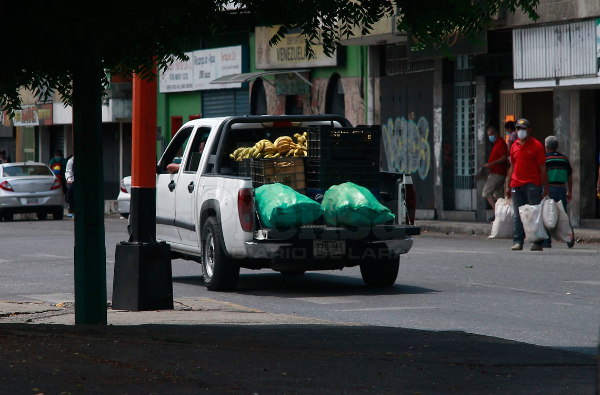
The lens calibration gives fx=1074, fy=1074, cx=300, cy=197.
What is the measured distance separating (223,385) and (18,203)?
23.6 metres

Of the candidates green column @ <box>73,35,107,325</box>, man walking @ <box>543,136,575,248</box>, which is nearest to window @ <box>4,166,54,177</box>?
man walking @ <box>543,136,575,248</box>

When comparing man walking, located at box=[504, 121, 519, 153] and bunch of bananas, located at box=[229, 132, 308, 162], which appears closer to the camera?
bunch of bananas, located at box=[229, 132, 308, 162]

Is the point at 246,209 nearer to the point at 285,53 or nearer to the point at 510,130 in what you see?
the point at 510,130

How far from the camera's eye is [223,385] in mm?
5297

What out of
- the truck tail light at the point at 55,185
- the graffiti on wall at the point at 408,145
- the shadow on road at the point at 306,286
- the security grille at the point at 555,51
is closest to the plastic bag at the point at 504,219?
the security grille at the point at 555,51

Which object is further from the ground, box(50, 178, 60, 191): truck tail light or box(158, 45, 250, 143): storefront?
box(158, 45, 250, 143): storefront

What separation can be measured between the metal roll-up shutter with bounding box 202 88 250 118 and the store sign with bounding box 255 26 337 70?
289cm

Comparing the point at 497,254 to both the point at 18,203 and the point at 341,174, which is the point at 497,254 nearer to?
the point at 341,174

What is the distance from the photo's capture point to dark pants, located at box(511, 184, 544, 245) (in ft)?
52.8

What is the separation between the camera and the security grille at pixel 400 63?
2555cm

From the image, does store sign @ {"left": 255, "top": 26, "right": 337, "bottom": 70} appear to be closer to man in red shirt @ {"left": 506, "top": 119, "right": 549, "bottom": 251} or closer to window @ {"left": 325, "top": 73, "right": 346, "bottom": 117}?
window @ {"left": 325, "top": 73, "right": 346, "bottom": 117}

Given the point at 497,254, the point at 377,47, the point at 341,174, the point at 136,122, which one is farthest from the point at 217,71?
the point at 136,122

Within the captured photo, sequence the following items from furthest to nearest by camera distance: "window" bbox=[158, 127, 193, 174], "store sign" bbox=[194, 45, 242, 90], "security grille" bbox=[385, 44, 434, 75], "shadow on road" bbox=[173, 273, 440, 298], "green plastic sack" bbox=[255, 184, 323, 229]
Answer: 1. "store sign" bbox=[194, 45, 242, 90]
2. "security grille" bbox=[385, 44, 434, 75]
3. "window" bbox=[158, 127, 193, 174]
4. "shadow on road" bbox=[173, 273, 440, 298]
5. "green plastic sack" bbox=[255, 184, 323, 229]

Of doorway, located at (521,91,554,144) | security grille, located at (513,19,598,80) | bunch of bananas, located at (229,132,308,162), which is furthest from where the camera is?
doorway, located at (521,91,554,144)
